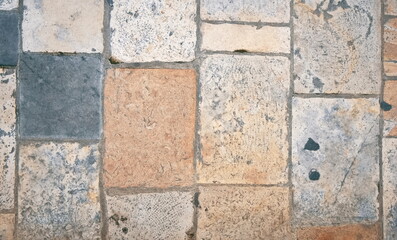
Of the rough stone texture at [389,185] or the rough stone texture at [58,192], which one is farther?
the rough stone texture at [389,185]

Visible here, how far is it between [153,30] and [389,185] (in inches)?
56.4

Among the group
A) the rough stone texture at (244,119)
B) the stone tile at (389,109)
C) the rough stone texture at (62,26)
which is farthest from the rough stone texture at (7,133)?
the stone tile at (389,109)

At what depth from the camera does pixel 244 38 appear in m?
1.73

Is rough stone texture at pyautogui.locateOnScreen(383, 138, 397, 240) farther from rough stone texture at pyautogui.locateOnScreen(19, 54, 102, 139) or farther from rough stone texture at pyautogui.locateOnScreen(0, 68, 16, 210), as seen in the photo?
rough stone texture at pyautogui.locateOnScreen(0, 68, 16, 210)

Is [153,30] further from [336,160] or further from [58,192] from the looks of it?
[336,160]

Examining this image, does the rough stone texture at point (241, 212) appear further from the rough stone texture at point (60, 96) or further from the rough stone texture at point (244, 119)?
the rough stone texture at point (60, 96)

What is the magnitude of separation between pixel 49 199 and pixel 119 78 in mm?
666

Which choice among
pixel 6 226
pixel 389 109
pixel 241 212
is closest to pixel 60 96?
pixel 6 226

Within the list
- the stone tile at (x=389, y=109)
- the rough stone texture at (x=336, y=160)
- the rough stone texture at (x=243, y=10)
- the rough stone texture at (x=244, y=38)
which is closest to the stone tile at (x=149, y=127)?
A: the rough stone texture at (x=244, y=38)

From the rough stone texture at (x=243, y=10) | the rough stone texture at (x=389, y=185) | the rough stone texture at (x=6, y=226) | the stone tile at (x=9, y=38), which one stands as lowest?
the rough stone texture at (x=6, y=226)

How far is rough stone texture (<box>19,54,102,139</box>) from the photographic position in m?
1.66

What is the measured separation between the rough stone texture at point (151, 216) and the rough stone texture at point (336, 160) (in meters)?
0.56

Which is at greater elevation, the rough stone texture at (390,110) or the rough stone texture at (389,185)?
the rough stone texture at (390,110)

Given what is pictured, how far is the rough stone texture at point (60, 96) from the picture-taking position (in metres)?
1.66
